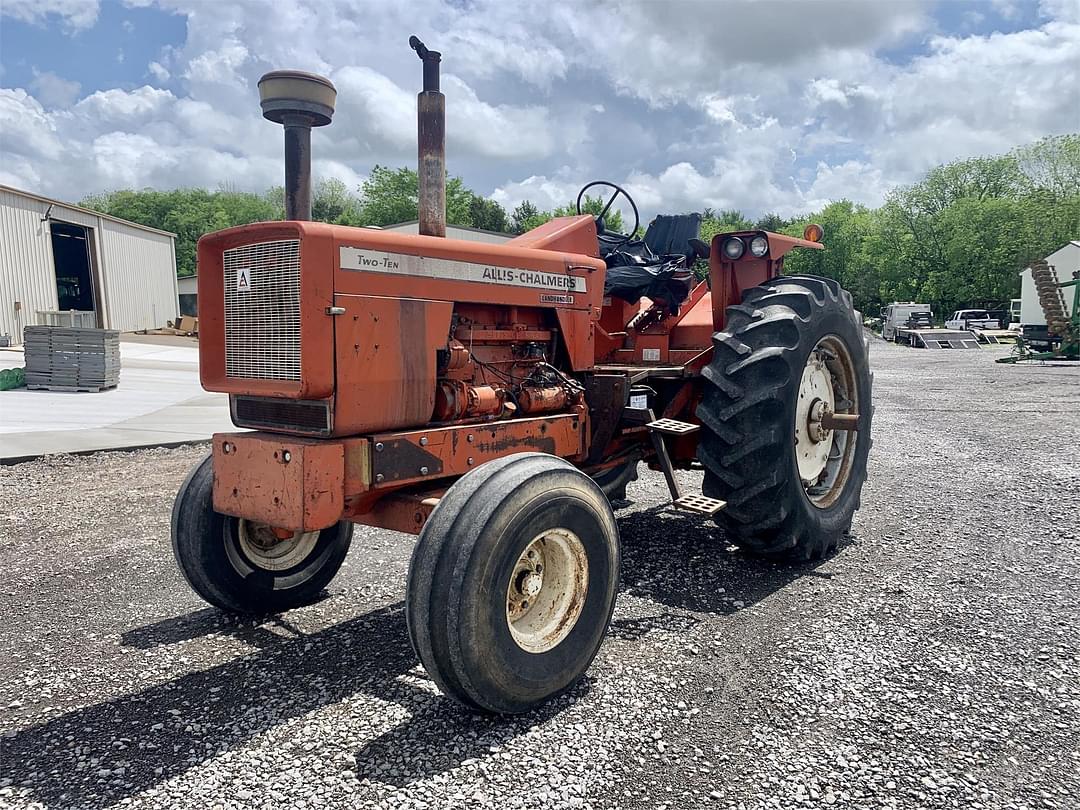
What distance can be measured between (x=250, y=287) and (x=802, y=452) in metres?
3.39

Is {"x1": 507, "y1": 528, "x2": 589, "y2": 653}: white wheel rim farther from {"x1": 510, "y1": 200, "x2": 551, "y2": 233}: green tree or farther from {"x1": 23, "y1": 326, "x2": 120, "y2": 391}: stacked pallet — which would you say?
{"x1": 510, "y1": 200, "x2": 551, "y2": 233}: green tree

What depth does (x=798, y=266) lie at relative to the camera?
2458 inches

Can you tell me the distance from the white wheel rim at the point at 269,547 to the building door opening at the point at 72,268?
25627mm

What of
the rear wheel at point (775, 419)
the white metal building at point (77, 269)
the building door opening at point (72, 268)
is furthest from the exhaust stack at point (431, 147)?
the building door opening at point (72, 268)

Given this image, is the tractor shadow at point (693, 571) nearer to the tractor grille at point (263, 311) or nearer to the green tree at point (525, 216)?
the tractor grille at point (263, 311)

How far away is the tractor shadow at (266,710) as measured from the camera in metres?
2.59

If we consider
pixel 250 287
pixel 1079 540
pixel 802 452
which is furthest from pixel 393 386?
pixel 1079 540

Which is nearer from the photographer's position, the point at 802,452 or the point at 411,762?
the point at 411,762

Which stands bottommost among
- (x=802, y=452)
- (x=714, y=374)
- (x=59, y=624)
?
(x=59, y=624)

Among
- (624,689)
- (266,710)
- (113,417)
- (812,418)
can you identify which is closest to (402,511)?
(266,710)

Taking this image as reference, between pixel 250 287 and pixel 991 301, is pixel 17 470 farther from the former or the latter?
pixel 991 301

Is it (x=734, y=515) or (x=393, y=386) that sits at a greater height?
(x=393, y=386)

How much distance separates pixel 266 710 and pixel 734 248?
12.3 ft

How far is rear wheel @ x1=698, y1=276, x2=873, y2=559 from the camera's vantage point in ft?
14.0
